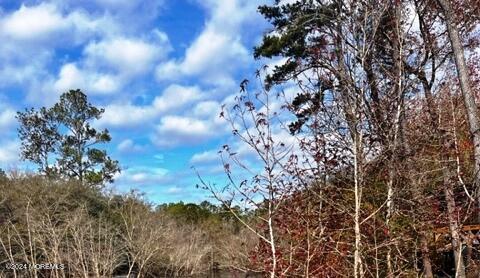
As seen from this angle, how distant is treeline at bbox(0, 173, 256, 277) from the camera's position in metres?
23.9

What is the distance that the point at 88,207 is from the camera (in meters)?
29.1

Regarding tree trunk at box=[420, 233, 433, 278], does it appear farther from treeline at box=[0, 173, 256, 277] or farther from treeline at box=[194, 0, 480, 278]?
treeline at box=[0, 173, 256, 277]

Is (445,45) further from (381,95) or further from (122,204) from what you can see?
(122,204)

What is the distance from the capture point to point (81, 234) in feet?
81.9

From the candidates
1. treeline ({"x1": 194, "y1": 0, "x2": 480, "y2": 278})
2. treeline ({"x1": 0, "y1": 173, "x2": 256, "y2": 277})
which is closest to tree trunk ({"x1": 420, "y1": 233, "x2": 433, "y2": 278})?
treeline ({"x1": 194, "y1": 0, "x2": 480, "y2": 278})

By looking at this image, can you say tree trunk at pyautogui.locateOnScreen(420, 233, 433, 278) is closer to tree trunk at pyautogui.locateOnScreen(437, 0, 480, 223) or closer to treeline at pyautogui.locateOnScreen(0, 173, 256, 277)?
tree trunk at pyautogui.locateOnScreen(437, 0, 480, 223)

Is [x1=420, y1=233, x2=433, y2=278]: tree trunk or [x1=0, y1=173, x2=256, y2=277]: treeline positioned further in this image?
[x1=0, y1=173, x2=256, y2=277]: treeline

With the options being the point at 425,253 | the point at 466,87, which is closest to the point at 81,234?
the point at 425,253

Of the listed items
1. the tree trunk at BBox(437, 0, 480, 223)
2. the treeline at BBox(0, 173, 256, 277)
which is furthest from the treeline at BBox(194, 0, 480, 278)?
the treeline at BBox(0, 173, 256, 277)

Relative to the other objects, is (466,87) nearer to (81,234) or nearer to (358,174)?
(358,174)

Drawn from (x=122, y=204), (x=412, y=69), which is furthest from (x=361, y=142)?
(x=122, y=204)

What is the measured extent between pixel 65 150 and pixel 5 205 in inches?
573

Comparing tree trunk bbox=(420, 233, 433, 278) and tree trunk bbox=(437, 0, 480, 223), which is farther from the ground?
tree trunk bbox=(437, 0, 480, 223)

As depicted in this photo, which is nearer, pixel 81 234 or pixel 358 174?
pixel 358 174
